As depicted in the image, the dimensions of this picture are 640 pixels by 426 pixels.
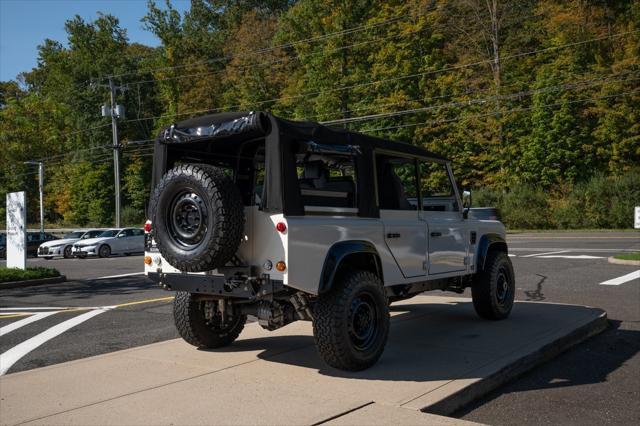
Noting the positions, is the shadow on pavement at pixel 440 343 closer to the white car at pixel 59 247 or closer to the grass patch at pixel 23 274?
the grass patch at pixel 23 274

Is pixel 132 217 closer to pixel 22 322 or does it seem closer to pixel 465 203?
pixel 22 322

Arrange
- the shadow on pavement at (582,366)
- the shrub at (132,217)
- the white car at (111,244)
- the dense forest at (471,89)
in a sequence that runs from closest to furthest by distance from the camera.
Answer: the shadow on pavement at (582,366)
the white car at (111,244)
the dense forest at (471,89)
the shrub at (132,217)

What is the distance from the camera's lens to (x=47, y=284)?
15648 mm

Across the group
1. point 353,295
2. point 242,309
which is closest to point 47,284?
point 242,309

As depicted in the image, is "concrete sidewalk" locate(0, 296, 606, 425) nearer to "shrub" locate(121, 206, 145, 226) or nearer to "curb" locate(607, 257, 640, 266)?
"curb" locate(607, 257, 640, 266)

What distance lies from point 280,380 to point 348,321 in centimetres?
80

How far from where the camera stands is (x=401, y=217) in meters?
6.72

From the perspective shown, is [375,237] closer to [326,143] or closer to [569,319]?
[326,143]

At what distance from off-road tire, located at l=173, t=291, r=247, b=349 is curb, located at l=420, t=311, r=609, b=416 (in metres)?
2.56

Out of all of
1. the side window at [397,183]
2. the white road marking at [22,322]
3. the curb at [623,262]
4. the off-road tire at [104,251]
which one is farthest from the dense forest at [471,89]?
the side window at [397,183]

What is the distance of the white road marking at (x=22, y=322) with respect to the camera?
874 centimetres

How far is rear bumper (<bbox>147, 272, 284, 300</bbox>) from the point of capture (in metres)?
5.34

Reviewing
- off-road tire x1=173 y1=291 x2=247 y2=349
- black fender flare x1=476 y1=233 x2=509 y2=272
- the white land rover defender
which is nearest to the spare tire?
the white land rover defender

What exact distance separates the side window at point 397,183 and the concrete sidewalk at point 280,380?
5.12 feet
